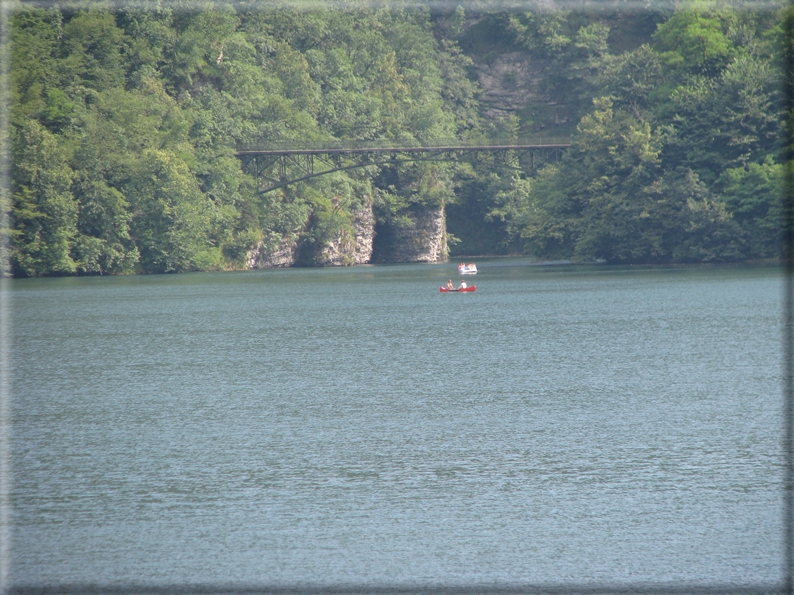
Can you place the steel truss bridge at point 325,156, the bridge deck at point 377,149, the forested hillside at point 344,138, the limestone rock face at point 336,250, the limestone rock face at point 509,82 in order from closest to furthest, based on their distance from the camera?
the forested hillside at point 344,138 < the bridge deck at point 377,149 < the steel truss bridge at point 325,156 < the limestone rock face at point 336,250 < the limestone rock face at point 509,82

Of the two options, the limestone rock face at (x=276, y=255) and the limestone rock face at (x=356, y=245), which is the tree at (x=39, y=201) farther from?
the limestone rock face at (x=356, y=245)

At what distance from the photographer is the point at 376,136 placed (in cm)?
10281

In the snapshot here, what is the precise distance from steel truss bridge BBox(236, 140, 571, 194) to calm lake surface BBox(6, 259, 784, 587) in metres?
49.7

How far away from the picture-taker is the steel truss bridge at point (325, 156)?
9056cm

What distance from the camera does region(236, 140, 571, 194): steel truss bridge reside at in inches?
3565

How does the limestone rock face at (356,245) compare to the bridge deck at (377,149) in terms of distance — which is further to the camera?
the limestone rock face at (356,245)

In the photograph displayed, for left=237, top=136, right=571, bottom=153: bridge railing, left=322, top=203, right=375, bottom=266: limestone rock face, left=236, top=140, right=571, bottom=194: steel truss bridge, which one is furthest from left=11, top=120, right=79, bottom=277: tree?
left=322, top=203, right=375, bottom=266: limestone rock face

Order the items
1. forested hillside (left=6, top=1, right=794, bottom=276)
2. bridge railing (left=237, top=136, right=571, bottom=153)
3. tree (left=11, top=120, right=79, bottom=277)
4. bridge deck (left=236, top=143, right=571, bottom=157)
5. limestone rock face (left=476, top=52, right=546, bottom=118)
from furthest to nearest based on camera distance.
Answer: limestone rock face (left=476, top=52, right=546, bottom=118), bridge railing (left=237, top=136, right=571, bottom=153), bridge deck (left=236, top=143, right=571, bottom=157), forested hillside (left=6, top=1, right=794, bottom=276), tree (left=11, top=120, right=79, bottom=277)

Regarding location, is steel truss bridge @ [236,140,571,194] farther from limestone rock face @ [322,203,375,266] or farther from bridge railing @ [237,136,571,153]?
limestone rock face @ [322,203,375,266]

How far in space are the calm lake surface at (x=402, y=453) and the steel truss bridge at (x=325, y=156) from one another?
49.7m

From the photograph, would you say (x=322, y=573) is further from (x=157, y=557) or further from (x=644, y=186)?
(x=644, y=186)

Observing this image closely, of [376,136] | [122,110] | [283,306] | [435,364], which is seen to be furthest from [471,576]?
[376,136]

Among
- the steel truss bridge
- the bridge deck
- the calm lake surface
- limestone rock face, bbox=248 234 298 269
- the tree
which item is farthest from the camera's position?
limestone rock face, bbox=248 234 298 269

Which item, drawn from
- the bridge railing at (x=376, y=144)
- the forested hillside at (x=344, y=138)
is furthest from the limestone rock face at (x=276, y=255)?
the bridge railing at (x=376, y=144)
